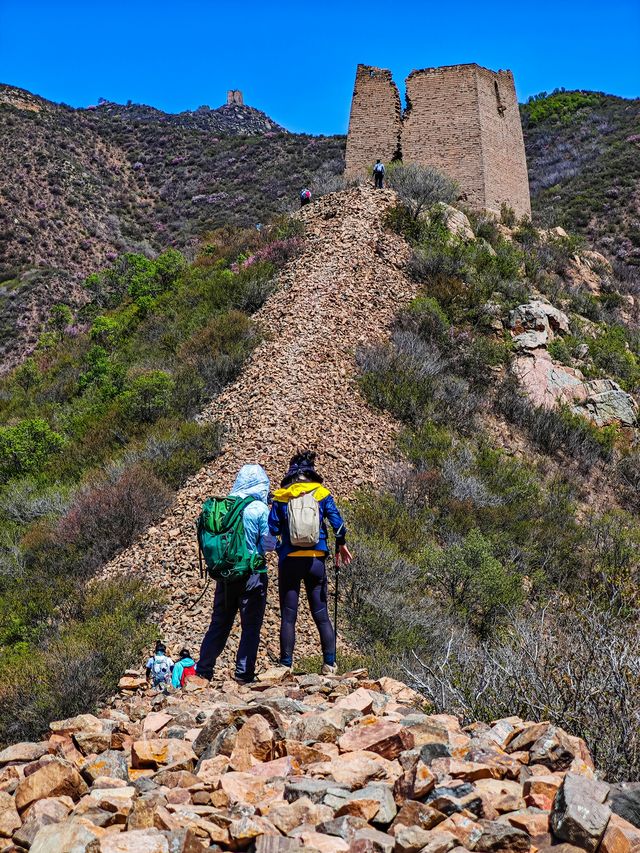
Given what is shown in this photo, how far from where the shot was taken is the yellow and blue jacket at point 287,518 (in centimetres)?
562

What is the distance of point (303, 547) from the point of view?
558 cm

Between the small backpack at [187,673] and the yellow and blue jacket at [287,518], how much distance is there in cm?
120

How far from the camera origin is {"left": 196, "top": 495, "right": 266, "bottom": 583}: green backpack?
5.32 meters

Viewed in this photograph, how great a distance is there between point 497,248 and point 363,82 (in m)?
5.81

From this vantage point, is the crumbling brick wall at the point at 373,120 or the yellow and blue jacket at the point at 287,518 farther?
the crumbling brick wall at the point at 373,120

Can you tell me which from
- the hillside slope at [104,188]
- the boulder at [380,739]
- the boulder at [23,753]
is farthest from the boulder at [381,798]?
the hillside slope at [104,188]

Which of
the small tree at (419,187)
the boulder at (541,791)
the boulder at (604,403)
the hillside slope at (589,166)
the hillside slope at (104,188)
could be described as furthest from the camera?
the hillside slope at (104,188)

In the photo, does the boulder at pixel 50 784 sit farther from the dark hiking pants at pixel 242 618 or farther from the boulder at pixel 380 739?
the dark hiking pants at pixel 242 618

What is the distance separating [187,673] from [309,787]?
3.54 m

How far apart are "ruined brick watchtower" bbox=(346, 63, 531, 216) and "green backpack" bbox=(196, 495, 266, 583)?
562 inches

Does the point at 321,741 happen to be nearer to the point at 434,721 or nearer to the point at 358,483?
the point at 434,721

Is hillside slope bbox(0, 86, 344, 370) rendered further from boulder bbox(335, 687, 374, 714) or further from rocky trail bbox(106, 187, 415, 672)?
boulder bbox(335, 687, 374, 714)

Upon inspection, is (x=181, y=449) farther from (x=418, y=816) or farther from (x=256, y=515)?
(x=418, y=816)

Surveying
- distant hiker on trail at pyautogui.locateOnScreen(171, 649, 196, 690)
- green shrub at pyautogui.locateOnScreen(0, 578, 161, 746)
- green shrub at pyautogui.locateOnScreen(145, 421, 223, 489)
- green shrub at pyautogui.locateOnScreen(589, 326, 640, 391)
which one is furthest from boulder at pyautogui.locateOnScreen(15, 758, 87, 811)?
green shrub at pyautogui.locateOnScreen(589, 326, 640, 391)
